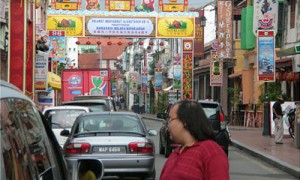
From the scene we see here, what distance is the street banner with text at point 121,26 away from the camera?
36.9 meters

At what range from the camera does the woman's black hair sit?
3852 millimetres

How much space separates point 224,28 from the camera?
35.5 meters

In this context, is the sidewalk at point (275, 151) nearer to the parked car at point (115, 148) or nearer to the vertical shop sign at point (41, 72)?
the parked car at point (115, 148)

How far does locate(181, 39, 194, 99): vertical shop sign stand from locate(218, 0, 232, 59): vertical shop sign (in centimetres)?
582

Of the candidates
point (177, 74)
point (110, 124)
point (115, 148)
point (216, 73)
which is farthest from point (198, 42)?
point (115, 148)

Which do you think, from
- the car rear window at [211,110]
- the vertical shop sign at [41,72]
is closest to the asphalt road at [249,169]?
the car rear window at [211,110]

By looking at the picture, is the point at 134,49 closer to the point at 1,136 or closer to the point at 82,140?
the point at 82,140

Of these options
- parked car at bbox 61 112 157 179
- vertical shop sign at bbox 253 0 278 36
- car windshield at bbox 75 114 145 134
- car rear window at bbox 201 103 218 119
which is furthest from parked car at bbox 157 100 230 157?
vertical shop sign at bbox 253 0 278 36

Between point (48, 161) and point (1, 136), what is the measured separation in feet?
4.25

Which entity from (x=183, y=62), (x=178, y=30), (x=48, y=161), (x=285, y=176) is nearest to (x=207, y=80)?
(x=183, y=62)

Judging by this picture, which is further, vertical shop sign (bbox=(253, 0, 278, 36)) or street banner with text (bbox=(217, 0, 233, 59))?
street banner with text (bbox=(217, 0, 233, 59))

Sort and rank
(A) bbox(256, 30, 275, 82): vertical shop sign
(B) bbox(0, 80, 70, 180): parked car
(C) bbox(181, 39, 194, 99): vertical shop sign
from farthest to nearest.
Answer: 1. (C) bbox(181, 39, 194, 99): vertical shop sign
2. (A) bbox(256, 30, 275, 82): vertical shop sign
3. (B) bbox(0, 80, 70, 180): parked car

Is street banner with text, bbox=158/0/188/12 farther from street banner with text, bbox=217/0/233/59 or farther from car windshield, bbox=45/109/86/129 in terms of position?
car windshield, bbox=45/109/86/129

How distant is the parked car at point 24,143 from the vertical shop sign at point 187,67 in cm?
3714
